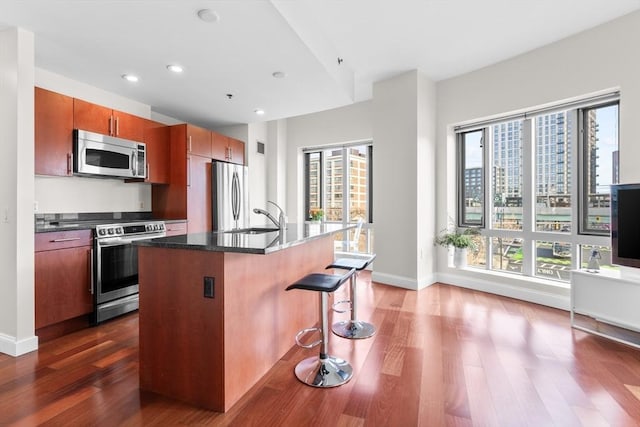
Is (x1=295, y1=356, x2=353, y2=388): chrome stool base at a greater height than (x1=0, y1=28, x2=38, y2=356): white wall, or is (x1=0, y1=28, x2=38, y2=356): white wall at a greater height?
(x1=0, y1=28, x2=38, y2=356): white wall

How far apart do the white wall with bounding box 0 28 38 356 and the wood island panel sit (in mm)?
1292

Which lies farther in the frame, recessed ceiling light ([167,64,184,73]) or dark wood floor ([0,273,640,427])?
recessed ceiling light ([167,64,184,73])

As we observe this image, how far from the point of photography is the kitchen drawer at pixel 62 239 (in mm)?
2615

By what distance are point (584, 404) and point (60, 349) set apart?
11.9 ft

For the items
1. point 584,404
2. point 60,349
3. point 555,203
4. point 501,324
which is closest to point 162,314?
point 60,349

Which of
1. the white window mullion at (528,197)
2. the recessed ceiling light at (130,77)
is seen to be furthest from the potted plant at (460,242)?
the recessed ceiling light at (130,77)

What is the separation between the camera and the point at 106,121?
3.42 m

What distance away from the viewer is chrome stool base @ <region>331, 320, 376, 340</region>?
273 centimetres

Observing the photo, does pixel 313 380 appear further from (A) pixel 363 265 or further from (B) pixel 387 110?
(B) pixel 387 110

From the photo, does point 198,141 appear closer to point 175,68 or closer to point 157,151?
point 157,151

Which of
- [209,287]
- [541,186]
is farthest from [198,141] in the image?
[541,186]

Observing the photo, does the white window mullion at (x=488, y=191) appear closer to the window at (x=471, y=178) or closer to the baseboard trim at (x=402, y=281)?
the window at (x=471, y=178)

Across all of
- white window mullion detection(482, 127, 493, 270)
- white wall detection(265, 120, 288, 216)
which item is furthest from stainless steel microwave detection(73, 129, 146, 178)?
white window mullion detection(482, 127, 493, 270)

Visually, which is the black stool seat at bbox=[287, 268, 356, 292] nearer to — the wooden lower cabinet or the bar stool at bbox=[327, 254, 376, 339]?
the bar stool at bbox=[327, 254, 376, 339]
